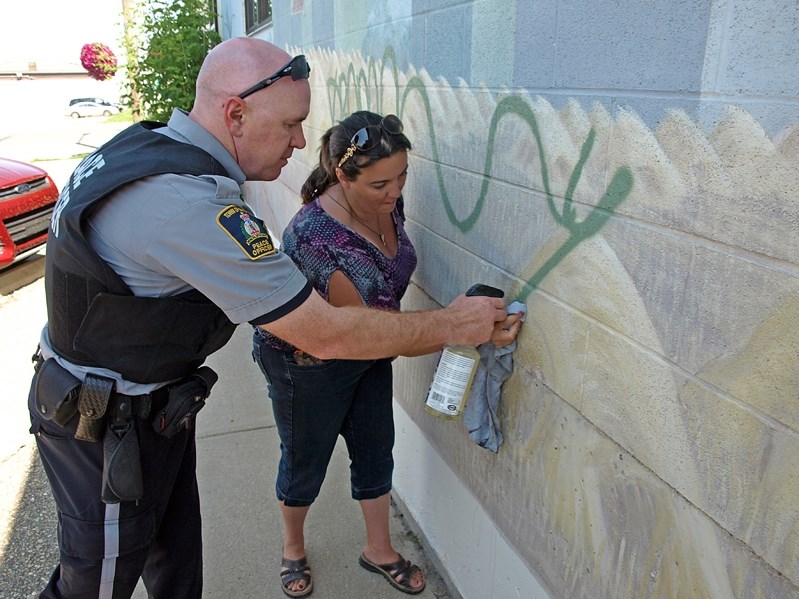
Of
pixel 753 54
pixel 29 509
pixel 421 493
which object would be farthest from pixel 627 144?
pixel 29 509

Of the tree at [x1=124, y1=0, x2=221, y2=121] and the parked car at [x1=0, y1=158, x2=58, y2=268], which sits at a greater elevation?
the tree at [x1=124, y1=0, x2=221, y2=121]

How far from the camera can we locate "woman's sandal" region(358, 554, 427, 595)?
8.79ft

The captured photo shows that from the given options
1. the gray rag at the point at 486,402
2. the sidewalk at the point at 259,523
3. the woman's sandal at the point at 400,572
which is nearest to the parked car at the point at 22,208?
the sidewalk at the point at 259,523


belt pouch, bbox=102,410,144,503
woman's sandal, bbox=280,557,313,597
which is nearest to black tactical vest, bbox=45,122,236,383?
belt pouch, bbox=102,410,144,503

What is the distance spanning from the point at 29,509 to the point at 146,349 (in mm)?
1932

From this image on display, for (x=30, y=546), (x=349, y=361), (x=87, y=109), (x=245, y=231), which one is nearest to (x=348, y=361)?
(x=349, y=361)

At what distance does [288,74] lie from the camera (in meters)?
1.84

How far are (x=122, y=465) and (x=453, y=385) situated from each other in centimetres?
92

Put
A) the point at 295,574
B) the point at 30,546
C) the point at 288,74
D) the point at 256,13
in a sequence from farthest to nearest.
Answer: the point at 256,13 → the point at 30,546 → the point at 295,574 → the point at 288,74

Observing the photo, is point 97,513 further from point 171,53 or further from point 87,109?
point 87,109

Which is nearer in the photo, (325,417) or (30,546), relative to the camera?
(325,417)

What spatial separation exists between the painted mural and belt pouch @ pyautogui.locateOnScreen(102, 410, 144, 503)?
3.53 ft

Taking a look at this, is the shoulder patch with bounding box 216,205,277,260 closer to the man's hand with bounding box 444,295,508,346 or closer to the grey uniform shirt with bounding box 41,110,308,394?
the grey uniform shirt with bounding box 41,110,308,394

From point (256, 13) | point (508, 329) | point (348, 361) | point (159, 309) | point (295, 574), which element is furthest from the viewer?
point (256, 13)
